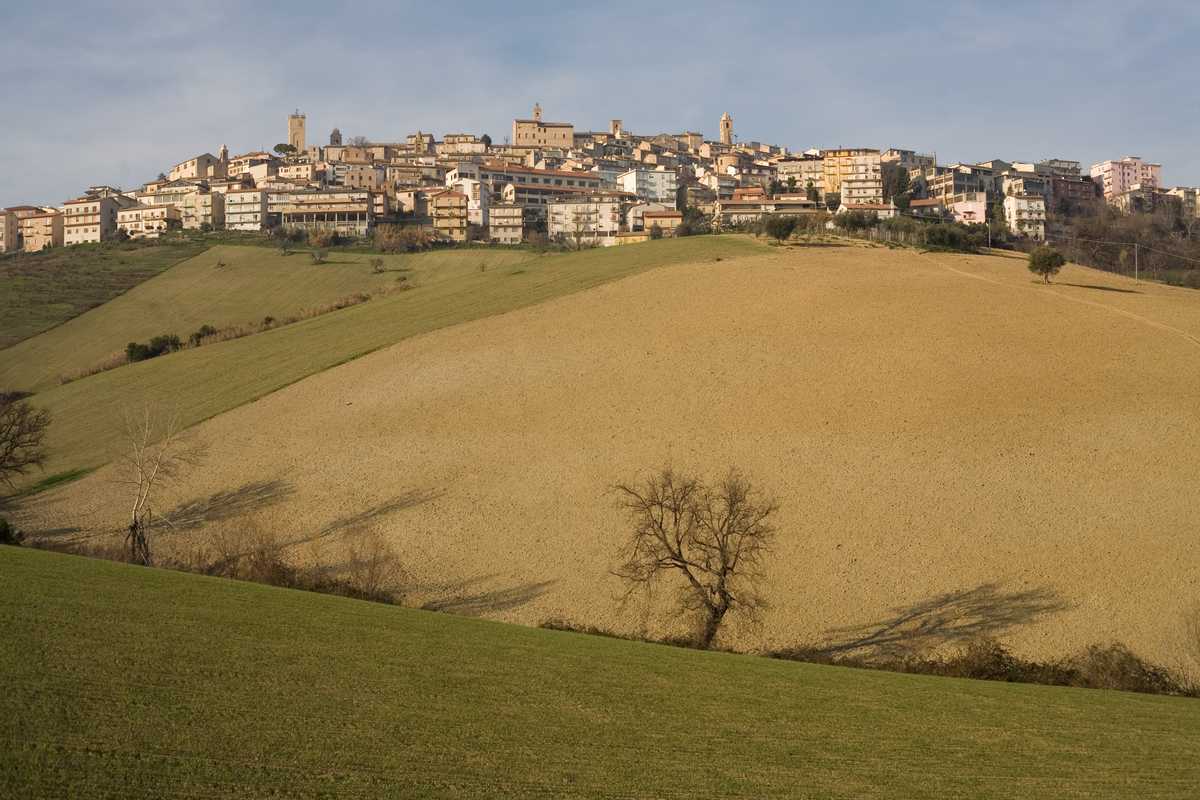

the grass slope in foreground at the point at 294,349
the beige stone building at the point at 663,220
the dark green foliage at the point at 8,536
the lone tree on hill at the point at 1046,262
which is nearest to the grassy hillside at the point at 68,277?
the grass slope in foreground at the point at 294,349

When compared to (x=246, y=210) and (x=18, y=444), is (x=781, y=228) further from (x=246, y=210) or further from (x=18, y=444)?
(x=246, y=210)

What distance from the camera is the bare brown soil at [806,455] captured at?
110 ft

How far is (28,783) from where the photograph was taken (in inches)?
396

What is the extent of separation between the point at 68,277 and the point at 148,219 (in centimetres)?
4898

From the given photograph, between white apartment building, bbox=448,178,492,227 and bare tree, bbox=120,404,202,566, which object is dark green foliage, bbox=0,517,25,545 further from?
white apartment building, bbox=448,178,492,227

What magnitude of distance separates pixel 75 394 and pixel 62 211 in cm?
11540

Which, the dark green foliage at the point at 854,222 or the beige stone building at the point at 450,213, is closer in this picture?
the dark green foliage at the point at 854,222

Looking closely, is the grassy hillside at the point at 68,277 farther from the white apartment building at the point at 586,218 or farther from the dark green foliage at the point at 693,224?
the dark green foliage at the point at 693,224

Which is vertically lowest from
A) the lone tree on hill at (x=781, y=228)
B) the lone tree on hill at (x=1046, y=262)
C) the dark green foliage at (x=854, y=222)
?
the lone tree on hill at (x=1046, y=262)

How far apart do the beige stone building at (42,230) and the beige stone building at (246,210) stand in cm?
2753

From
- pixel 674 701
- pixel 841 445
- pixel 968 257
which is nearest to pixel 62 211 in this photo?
pixel 968 257

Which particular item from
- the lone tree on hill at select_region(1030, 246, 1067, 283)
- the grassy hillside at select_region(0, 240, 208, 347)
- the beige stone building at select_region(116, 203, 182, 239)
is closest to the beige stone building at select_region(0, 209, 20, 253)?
the beige stone building at select_region(116, 203, 182, 239)

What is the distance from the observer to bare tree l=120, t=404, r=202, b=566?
1505 inches

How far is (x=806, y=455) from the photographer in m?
44.3
